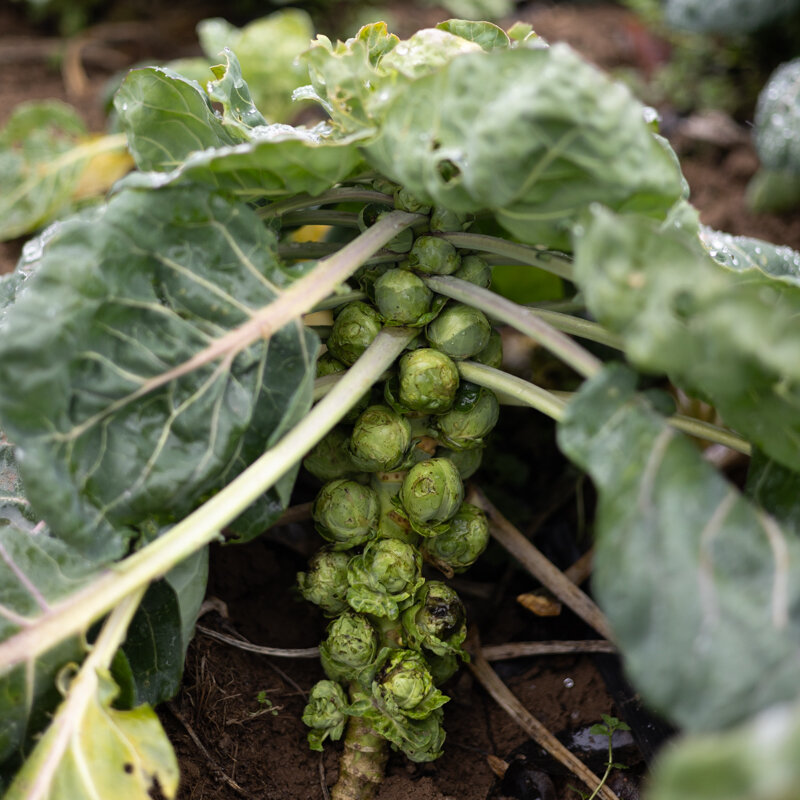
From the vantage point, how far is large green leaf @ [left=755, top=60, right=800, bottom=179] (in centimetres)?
323

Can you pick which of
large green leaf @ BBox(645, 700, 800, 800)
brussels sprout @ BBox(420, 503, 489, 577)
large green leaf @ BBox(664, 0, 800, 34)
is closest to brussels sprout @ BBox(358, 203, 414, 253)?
brussels sprout @ BBox(420, 503, 489, 577)

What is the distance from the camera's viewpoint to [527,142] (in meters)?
1.27

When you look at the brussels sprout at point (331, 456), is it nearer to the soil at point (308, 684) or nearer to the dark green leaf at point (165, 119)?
the soil at point (308, 684)

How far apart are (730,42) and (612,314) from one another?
165 inches

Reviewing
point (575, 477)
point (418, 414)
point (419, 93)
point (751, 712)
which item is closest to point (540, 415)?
point (575, 477)

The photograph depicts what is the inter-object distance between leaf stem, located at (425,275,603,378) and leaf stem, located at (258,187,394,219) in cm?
24

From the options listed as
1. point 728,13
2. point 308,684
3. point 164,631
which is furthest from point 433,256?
point 728,13

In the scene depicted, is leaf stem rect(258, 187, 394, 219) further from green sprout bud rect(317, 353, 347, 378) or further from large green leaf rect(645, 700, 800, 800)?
large green leaf rect(645, 700, 800, 800)

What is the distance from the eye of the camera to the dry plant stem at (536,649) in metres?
1.97

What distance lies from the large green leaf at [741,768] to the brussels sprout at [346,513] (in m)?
0.92

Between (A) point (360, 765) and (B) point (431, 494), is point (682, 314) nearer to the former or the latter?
(B) point (431, 494)

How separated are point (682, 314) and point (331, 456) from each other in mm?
818

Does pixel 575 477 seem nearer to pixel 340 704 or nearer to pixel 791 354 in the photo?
pixel 340 704

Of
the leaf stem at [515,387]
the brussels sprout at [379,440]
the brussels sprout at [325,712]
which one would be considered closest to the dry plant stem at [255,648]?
the brussels sprout at [325,712]
